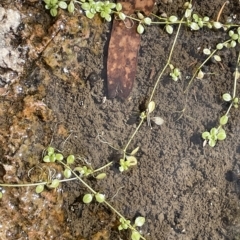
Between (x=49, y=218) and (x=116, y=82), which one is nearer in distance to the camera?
(x=49, y=218)

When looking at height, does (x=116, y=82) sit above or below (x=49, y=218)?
above

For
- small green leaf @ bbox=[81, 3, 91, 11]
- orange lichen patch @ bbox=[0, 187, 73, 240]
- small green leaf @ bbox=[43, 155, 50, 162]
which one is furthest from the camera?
small green leaf @ bbox=[81, 3, 91, 11]

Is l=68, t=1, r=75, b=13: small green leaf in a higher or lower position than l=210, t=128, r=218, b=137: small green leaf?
higher

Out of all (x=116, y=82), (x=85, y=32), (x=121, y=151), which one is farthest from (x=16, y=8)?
(x=121, y=151)

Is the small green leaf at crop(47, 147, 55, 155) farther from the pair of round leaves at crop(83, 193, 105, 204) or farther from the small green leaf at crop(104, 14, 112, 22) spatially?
the small green leaf at crop(104, 14, 112, 22)

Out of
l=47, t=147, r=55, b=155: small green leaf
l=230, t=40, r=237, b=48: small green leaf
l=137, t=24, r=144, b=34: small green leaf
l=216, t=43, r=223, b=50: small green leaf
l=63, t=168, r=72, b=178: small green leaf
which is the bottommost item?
l=63, t=168, r=72, b=178: small green leaf

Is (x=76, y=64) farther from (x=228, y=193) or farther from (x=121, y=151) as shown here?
(x=228, y=193)

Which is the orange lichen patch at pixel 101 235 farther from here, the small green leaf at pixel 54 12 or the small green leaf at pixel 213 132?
the small green leaf at pixel 54 12

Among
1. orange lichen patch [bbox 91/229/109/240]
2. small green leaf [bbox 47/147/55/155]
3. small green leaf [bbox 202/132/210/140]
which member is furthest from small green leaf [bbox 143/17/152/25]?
orange lichen patch [bbox 91/229/109/240]
